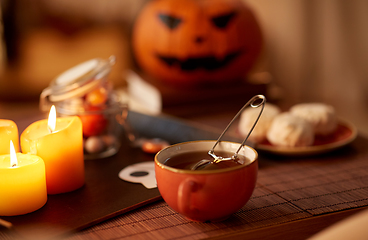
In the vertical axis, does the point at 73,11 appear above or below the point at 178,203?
above

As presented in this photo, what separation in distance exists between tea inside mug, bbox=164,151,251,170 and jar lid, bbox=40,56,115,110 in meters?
0.27

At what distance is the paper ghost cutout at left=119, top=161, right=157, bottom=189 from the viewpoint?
0.52 m

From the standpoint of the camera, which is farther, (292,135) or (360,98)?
(360,98)

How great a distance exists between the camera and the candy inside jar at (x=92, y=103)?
640 mm

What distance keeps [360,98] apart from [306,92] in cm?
23

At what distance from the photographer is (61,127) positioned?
519 millimetres

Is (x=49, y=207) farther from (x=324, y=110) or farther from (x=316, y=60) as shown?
(x=316, y=60)

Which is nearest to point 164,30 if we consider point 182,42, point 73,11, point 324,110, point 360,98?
point 182,42

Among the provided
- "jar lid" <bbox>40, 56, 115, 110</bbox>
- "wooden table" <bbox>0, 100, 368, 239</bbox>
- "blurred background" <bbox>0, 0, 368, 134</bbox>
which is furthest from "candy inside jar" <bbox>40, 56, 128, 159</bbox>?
"blurred background" <bbox>0, 0, 368, 134</bbox>

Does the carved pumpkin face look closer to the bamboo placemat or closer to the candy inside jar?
the candy inside jar

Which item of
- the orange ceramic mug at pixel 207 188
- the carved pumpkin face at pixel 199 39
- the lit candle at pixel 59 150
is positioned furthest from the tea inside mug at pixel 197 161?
the carved pumpkin face at pixel 199 39

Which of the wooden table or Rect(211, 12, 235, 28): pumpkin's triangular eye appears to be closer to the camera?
the wooden table

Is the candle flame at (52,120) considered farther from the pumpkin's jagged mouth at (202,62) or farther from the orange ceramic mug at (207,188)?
the pumpkin's jagged mouth at (202,62)

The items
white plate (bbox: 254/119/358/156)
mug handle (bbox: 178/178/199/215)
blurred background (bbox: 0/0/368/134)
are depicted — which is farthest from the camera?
blurred background (bbox: 0/0/368/134)
